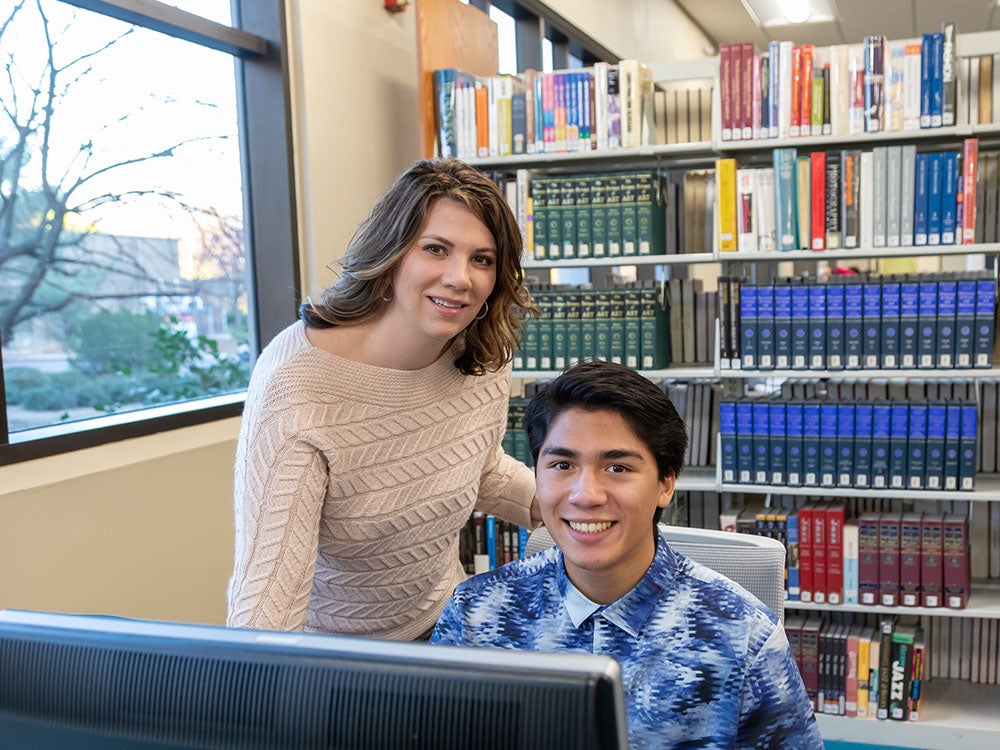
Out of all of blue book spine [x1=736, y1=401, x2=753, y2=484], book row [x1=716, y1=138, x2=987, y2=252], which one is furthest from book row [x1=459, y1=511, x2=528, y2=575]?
book row [x1=716, y1=138, x2=987, y2=252]

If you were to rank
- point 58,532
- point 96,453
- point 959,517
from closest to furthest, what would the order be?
point 58,532 → point 96,453 → point 959,517

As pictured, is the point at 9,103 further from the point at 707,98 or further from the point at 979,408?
the point at 979,408

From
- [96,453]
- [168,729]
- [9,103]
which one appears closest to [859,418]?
[96,453]

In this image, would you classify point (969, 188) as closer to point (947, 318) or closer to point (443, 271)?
point (947, 318)

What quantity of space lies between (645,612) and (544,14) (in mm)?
4539

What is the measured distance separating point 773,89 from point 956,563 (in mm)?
1585

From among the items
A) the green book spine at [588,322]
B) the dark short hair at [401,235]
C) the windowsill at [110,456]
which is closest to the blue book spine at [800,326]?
the green book spine at [588,322]

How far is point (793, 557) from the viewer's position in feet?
10.7

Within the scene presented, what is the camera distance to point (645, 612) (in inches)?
45.8

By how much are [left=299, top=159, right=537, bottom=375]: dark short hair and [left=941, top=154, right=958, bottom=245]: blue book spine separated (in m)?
2.03

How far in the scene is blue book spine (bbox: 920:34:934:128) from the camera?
3.00 meters

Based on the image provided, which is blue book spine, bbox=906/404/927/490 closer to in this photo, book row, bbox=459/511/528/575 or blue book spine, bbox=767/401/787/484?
blue book spine, bbox=767/401/787/484

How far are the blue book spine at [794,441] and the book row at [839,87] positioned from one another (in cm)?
88

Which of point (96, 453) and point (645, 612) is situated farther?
point (96, 453)
